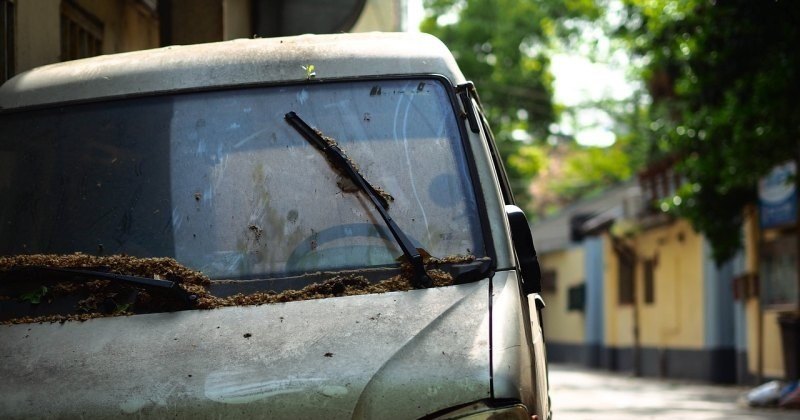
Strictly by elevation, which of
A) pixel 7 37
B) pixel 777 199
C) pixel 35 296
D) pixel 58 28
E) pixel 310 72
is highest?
pixel 58 28

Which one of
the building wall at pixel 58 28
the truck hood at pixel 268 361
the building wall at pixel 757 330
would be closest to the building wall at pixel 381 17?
the building wall at pixel 757 330

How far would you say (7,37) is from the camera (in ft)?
22.9

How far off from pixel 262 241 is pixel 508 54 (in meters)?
31.1

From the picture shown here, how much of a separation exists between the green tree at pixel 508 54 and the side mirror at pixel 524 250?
98.3 feet

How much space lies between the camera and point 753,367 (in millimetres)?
23016

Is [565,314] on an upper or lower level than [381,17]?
lower

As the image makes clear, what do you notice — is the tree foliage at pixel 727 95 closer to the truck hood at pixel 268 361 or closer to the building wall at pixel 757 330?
the building wall at pixel 757 330

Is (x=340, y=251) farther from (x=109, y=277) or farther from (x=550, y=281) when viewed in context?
(x=550, y=281)

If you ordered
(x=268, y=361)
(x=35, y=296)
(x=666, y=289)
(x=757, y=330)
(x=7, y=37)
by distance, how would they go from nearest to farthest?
(x=268, y=361)
(x=35, y=296)
(x=7, y=37)
(x=757, y=330)
(x=666, y=289)

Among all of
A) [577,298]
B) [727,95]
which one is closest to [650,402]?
[727,95]

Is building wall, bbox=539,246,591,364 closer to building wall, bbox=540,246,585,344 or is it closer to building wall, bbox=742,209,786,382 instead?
building wall, bbox=540,246,585,344

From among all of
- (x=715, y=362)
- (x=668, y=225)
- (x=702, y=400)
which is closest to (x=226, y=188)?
(x=702, y=400)

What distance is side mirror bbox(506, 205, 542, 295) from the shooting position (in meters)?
4.28

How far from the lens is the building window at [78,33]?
26.8 ft
